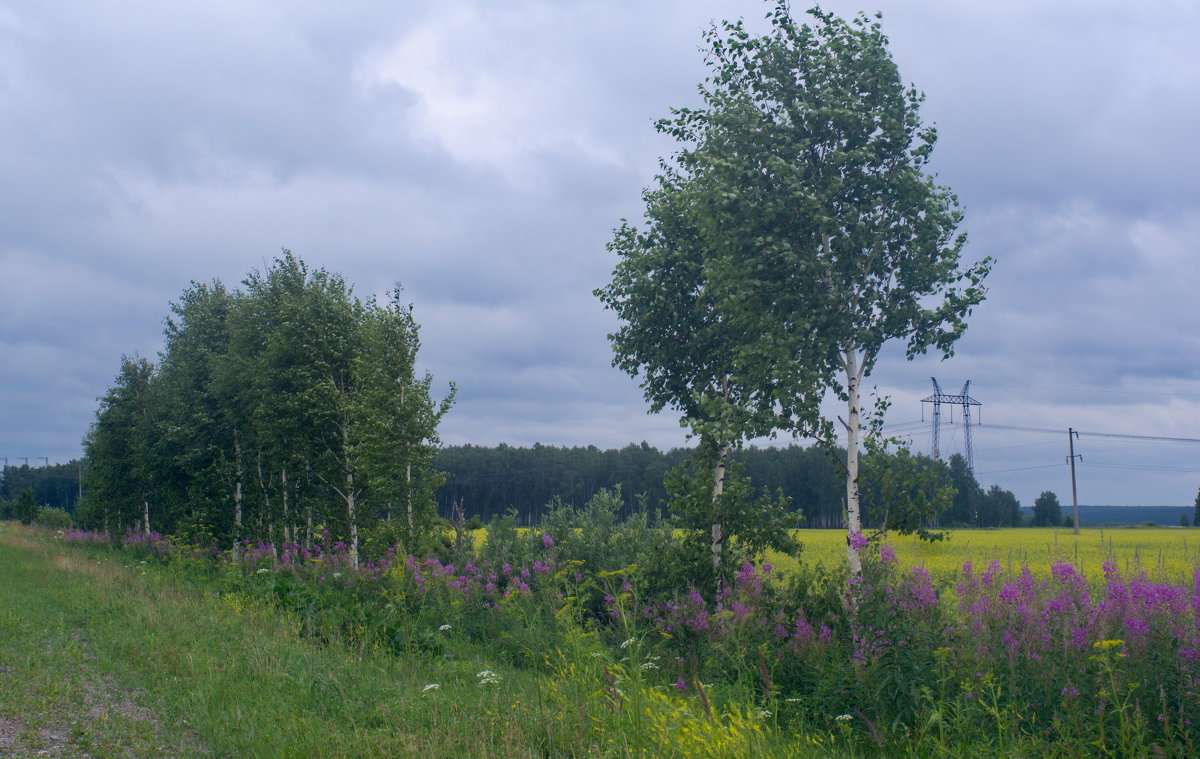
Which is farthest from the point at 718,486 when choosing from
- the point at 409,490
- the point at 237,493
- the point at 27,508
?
the point at 27,508

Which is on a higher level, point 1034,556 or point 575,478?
point 575,478

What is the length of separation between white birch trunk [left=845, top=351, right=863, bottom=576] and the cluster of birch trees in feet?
45.0

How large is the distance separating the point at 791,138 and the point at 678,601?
7142 mm

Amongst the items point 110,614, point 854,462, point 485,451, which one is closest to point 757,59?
point 854,462

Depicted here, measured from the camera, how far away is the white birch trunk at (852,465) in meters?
10.7

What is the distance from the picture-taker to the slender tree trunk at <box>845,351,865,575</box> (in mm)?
10633

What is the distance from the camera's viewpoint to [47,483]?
561 ft

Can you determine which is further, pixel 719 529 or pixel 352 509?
pixel 352 509

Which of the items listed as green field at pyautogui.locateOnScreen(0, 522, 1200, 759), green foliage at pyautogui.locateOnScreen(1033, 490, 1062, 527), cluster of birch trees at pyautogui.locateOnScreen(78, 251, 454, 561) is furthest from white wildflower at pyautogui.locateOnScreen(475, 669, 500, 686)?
green foliage at pyautogui.locateOnScreen(1033, 490, 1062, 527)

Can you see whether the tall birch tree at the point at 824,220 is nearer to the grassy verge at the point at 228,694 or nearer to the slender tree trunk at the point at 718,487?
the slender tree trunk at the point at 718,487

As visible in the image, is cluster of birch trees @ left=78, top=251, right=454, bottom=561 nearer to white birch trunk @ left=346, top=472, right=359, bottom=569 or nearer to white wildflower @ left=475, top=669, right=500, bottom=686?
white birch trunk @ left=346, top=472, right=359, bottom=569

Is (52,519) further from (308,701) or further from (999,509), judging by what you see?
(999,509)

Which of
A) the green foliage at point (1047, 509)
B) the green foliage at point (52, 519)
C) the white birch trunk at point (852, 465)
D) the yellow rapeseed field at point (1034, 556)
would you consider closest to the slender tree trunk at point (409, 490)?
the yellow rapeseed field at point (1034, 556)

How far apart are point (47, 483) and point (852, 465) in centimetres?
20250
